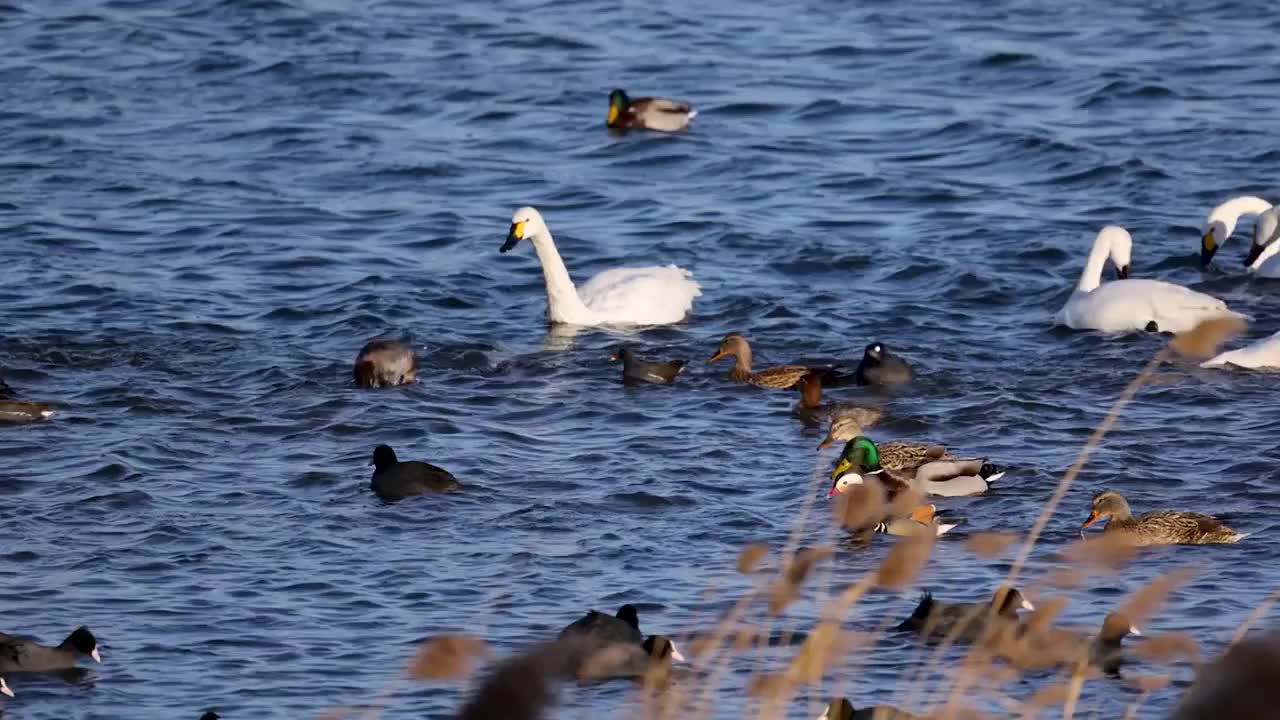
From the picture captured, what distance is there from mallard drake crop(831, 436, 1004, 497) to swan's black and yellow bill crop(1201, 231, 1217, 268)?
17.9ft

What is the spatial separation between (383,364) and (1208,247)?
21.3 feet

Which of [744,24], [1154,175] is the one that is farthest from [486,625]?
[744,24]

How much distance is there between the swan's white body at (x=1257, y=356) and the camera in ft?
39.5

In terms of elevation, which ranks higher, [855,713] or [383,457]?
[855,713]

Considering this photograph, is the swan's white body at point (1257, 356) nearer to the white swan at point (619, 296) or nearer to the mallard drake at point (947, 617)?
the white swan at point (619, 296)

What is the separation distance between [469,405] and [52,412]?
7.48 ft

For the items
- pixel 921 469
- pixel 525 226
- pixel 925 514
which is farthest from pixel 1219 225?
pixel 925 514

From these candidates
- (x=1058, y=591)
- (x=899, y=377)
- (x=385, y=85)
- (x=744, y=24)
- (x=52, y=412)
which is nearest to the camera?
(x=1058, y=591)

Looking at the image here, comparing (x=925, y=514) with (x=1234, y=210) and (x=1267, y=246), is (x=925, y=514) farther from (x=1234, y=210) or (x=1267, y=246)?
(x=1234, y=210)

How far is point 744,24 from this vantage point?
2517cm

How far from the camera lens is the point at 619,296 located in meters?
14.0

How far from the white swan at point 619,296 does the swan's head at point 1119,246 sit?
2.89 metres

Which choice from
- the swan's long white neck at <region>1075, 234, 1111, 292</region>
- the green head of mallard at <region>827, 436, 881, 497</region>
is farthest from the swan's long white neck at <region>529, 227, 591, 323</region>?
the green head of mallard at <region>827, 436, 881, 497</region>

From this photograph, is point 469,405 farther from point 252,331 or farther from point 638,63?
point 638,63
